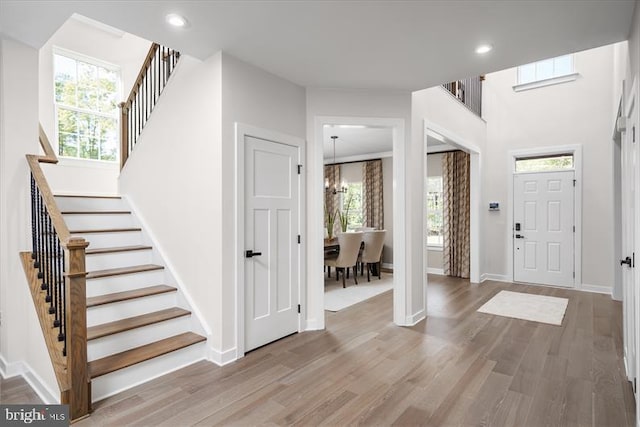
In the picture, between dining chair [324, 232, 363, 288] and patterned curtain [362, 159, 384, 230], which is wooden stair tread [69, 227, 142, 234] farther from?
patterned curtain [362, 159, 384, 230]

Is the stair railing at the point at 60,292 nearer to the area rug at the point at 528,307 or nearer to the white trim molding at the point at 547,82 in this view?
the area rug at the point at 528,307

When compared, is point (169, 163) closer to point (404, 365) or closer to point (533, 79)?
point (404, 365)

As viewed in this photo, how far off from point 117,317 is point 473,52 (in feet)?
12.1

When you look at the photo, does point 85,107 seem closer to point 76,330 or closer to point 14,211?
point 14,211

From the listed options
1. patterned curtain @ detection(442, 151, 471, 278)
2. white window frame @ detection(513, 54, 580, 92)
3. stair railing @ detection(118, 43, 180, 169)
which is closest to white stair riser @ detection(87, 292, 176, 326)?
stair railing @ detection(118, 43, 180, 169)

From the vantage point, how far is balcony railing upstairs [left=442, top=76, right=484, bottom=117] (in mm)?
5184

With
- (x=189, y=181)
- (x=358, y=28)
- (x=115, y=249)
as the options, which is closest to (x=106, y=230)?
(x=115, y=249)

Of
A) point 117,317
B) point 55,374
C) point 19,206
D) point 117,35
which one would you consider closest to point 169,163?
point 19,206

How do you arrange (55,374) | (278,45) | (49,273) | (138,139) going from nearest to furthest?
(55,374)
(49,273)
(278,45)
(138,139)

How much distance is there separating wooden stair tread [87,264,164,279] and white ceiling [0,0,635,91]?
1.97 meters

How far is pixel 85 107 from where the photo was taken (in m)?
5.29

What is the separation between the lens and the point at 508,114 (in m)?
6.25

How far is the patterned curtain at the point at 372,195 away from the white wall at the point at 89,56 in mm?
4985

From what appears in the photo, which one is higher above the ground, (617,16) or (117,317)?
(617,16)
